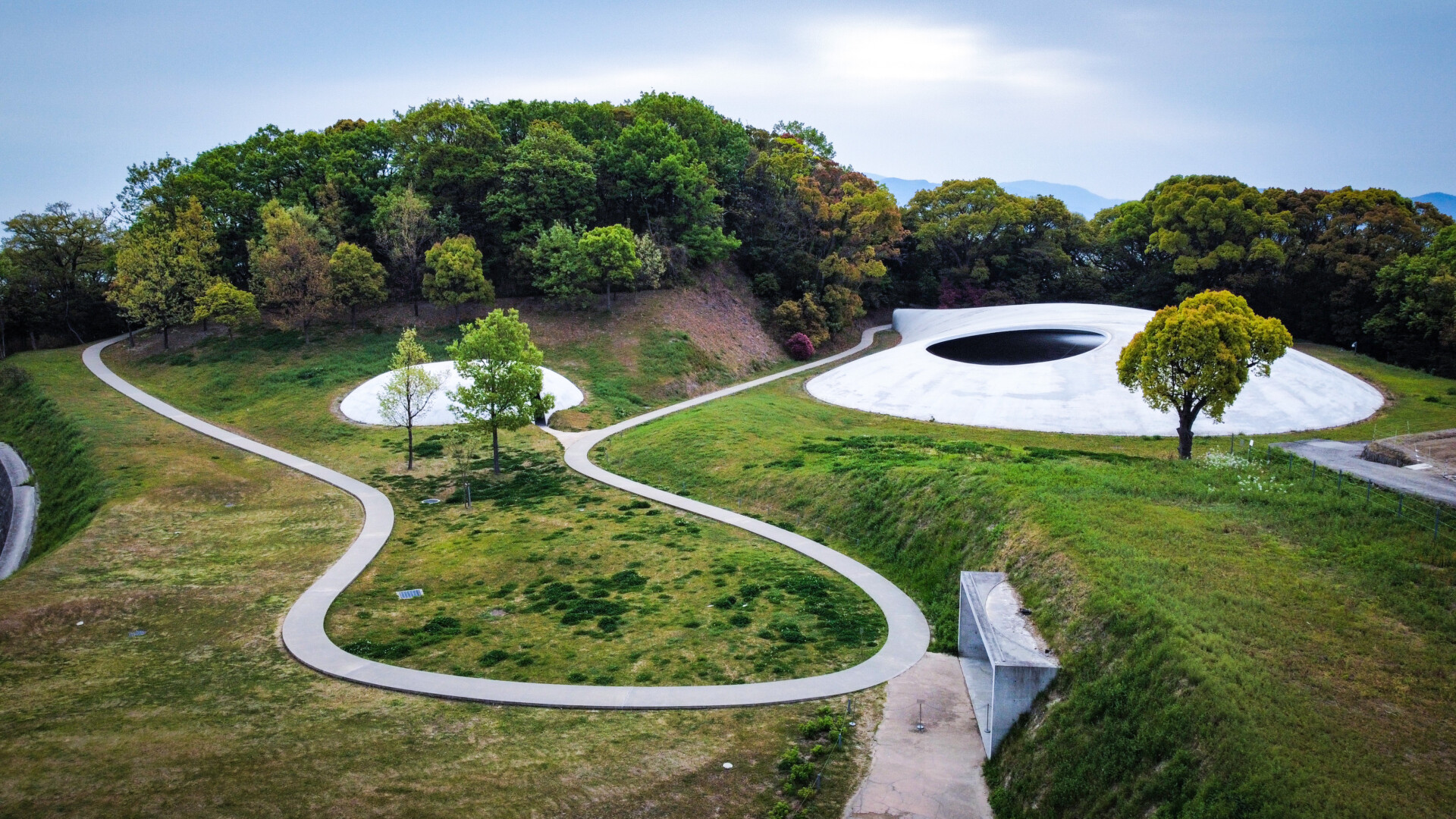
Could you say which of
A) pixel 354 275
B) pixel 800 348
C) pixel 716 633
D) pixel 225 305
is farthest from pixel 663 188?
pixel 716 633

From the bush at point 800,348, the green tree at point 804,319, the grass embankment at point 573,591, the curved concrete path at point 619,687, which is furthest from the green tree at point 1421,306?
the grass embankment at point 573,591

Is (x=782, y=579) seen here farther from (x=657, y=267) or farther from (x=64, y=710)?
(x=657, y=267)

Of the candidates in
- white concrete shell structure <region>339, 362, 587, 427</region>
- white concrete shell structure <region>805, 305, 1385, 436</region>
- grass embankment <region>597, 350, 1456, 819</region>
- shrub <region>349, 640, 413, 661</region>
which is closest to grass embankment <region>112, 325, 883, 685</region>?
shrub <region>349, 640, 413, 661</region>

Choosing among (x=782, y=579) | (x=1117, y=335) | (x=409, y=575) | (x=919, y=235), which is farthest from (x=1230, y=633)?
(x=919, y=235)

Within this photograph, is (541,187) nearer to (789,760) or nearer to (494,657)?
(494,657)

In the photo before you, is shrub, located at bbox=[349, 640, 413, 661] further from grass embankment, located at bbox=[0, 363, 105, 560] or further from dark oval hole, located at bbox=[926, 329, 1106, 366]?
dark oval hole, located at bbox=[926, 329, 1106, 366]

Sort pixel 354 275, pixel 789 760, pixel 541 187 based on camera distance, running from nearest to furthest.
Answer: pixel 789 760 → pixel 354 275 → pixel 541 187
